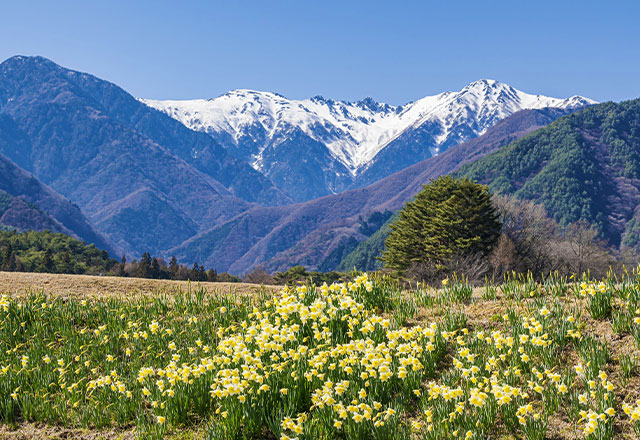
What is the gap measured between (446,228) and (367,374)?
47646 mm

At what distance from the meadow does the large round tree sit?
4214cm

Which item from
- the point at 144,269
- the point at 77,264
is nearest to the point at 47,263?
the point at 77,264

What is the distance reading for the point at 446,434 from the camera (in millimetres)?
5270

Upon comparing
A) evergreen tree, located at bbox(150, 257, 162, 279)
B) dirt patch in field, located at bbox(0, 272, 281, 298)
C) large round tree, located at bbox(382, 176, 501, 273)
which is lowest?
evergreen tree, located at bbox(150, 257, 162, 279)

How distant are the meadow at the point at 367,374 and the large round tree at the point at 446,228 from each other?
4214 cm

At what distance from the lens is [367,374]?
608 cm

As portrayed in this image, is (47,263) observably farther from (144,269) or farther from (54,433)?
(54,433)

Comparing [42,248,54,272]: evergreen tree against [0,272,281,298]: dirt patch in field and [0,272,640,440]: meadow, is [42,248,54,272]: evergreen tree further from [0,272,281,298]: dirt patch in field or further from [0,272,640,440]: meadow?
[0,272,640,440]: meadow

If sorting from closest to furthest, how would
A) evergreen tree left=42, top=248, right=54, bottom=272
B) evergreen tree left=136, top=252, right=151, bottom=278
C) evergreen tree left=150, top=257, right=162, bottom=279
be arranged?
evergreen tree left=42, top=248, right=54, bottom=272 → evergreen tree left=136, top=252, right=151, bottom=278 → evergreen tree left=150, top=257, right=162, bottom=279

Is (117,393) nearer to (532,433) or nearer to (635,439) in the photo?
(532,433)

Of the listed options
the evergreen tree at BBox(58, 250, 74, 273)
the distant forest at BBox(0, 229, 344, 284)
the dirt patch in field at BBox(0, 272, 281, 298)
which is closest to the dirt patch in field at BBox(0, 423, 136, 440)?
the dirt patch in field at BBox(0, 272, 281, 298)

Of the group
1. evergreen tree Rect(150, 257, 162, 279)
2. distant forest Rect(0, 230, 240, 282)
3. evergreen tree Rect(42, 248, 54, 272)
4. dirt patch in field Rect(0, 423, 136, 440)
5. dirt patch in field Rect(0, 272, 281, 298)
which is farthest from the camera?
evergreen tree Rect(150, 257, 162, 279)

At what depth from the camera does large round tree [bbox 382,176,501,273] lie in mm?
51312

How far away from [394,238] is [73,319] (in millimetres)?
49160
